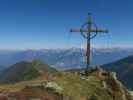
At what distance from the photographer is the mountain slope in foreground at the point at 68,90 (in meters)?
40.1

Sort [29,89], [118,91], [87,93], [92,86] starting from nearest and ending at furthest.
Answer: [29,89], [87,93], [92,86], [118,91]

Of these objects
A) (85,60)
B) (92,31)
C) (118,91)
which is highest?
(92,31)

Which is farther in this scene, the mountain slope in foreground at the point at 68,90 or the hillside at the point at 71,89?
the hillside at the point at 71,89

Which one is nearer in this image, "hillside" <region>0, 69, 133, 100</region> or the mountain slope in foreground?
the mountain slope in foreground

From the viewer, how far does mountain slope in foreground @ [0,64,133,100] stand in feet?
132

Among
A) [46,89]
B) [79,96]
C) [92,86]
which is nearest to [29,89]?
[46,89]

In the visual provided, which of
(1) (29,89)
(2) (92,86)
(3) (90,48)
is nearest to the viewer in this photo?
(1) (29,89)

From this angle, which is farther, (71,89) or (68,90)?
(71,89)

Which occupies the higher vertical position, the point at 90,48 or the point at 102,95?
the point at 90,48

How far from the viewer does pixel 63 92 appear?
44.1 metres

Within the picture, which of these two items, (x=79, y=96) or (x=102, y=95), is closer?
(x=79, y=96)

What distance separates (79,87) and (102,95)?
4465 millimetres

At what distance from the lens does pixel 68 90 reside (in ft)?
150

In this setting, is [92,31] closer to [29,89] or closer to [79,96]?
[79,96]
